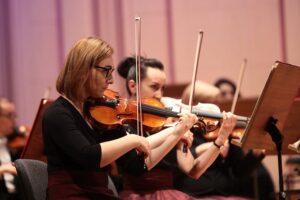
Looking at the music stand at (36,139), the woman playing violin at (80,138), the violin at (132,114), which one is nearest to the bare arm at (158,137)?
the violin at (132,114)

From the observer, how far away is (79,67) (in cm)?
204

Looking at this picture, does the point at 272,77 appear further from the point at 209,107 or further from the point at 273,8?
the point at 273,8

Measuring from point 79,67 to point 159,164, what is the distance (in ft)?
2.45

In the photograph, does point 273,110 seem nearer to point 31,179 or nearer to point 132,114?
point 132,114

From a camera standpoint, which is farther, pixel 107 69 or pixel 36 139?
pixel 36 139

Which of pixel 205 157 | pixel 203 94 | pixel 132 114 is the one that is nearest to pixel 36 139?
pixel 132 114

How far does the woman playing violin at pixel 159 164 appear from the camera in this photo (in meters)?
2.50

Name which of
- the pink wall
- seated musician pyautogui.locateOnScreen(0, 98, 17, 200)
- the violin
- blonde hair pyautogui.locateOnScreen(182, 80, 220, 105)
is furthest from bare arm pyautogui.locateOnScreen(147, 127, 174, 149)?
the pink wall

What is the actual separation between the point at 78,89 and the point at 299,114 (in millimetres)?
1073

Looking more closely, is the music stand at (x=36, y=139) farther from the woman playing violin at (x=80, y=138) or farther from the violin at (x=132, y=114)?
the woman playing violin at (x=80, y=138)

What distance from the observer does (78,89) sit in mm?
2059

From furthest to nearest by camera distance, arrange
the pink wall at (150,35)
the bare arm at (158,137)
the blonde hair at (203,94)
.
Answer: the pink wall at (150,35) → the blonde hair at (203,94) → the bare arm at (158,137)

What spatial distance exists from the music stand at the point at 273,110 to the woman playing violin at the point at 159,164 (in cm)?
27

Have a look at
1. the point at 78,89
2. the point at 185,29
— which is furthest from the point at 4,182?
the point at 185,29
